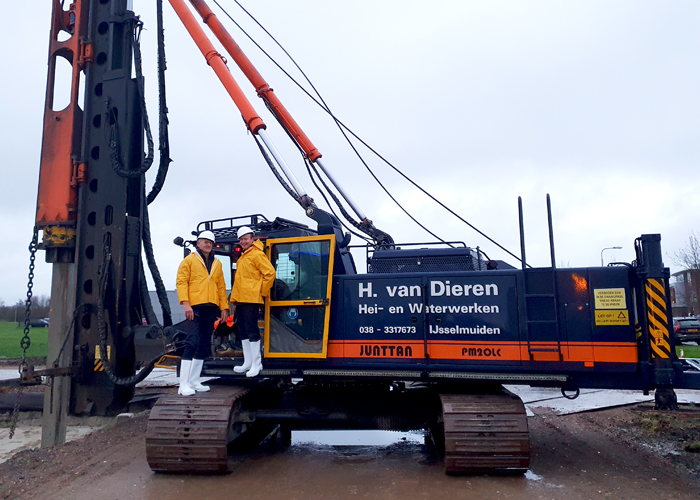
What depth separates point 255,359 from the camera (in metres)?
6.60

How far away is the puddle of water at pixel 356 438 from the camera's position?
321 inches

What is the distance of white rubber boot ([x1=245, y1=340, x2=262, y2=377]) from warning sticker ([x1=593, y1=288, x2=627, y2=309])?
4.06m

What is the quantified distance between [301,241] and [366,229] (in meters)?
1.77

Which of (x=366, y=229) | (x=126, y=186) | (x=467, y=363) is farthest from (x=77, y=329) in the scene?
(x=467, y=363)

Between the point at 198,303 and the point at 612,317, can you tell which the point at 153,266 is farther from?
the point at 612,317

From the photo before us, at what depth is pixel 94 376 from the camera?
8672 millimetres

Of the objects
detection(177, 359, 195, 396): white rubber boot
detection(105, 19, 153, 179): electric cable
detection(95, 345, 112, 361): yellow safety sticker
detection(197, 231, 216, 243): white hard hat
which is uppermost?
detection(105, 19, 153, 179): electric cable

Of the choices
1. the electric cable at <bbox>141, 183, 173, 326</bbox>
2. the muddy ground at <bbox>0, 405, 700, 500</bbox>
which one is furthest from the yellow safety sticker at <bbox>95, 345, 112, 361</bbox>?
the muddy ground at <bbox>0, 405, 700, 500</bbox>

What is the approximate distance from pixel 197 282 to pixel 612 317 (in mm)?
4959

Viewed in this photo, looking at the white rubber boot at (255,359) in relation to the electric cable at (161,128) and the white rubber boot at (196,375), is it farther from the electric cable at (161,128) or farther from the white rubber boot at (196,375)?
the electric cable at (161,128)

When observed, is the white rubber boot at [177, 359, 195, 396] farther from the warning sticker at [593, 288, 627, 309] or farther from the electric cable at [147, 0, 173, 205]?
the warning sticker at [593, 288, 627, 309]

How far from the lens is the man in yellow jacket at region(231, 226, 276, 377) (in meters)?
6.51

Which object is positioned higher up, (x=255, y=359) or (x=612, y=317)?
(x=612, y=317)

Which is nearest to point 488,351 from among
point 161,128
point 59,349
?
point 161,128
